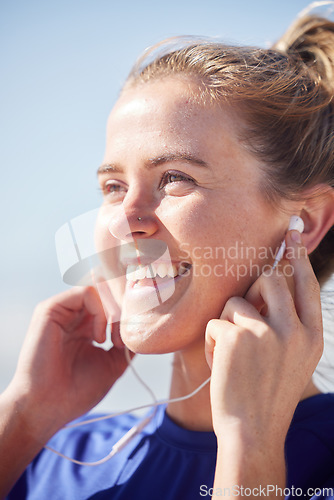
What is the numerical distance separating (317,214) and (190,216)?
0.54 metres

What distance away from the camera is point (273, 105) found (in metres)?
1.72

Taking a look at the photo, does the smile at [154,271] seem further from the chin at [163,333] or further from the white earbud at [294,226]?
the white earbud at [294,226]

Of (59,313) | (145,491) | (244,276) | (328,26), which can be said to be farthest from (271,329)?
(328,26)

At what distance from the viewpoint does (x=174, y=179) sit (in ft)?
5.40

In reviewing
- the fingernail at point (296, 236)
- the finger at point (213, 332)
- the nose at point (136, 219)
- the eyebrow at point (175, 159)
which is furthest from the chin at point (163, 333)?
the eyebrow at point (175, 159)

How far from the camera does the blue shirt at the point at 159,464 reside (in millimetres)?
1513

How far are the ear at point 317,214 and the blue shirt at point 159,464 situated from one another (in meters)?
0.59

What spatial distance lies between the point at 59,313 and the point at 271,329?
3.74 feet

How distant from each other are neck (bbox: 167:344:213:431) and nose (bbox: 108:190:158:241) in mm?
510

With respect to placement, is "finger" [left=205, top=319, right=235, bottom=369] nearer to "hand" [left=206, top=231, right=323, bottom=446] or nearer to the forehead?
"hand" [left=206, top=231, right=323, bottom=446]

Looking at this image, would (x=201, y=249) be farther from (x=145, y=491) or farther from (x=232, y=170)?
(x=145, y=491)

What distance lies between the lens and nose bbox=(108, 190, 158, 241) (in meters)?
1.58

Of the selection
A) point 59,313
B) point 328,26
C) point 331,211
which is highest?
point 328,26

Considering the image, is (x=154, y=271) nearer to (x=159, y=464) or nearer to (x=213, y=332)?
(x=213, y=332)
